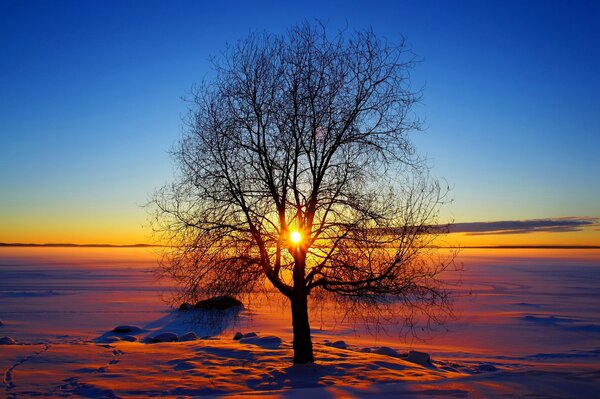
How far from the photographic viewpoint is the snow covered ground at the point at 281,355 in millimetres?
10141

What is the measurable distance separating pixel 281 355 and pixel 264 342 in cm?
251

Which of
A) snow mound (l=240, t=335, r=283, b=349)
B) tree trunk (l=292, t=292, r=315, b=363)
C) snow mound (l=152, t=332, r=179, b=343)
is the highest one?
tree trunk (l=292, t=292, r=315, b=363)

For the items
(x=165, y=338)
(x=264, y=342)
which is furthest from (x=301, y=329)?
(x=165, y=338)

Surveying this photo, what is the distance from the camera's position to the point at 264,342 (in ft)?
56.5

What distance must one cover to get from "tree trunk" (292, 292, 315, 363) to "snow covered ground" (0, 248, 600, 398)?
0.40 meters

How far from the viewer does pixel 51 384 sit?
36.6 ft

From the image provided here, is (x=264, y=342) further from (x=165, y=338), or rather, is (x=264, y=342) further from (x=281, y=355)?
(x=165, y=338)

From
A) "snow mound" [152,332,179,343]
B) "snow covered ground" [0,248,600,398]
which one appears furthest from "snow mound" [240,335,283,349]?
"snow mound" [152,332,179,343]

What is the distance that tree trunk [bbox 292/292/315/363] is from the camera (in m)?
13.2

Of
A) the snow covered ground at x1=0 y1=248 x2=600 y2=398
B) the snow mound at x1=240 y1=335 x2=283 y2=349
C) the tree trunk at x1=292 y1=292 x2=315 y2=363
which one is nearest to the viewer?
the snow covered ground at x1=0 y1=248 x2=600 y2=398

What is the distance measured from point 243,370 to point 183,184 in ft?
16.4

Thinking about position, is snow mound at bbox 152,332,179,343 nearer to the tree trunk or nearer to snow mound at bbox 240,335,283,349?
snow mound at bbox 240,335,283,349

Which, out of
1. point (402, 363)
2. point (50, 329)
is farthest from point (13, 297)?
point (402, 363)

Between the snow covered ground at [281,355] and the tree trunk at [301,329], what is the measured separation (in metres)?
0.40
